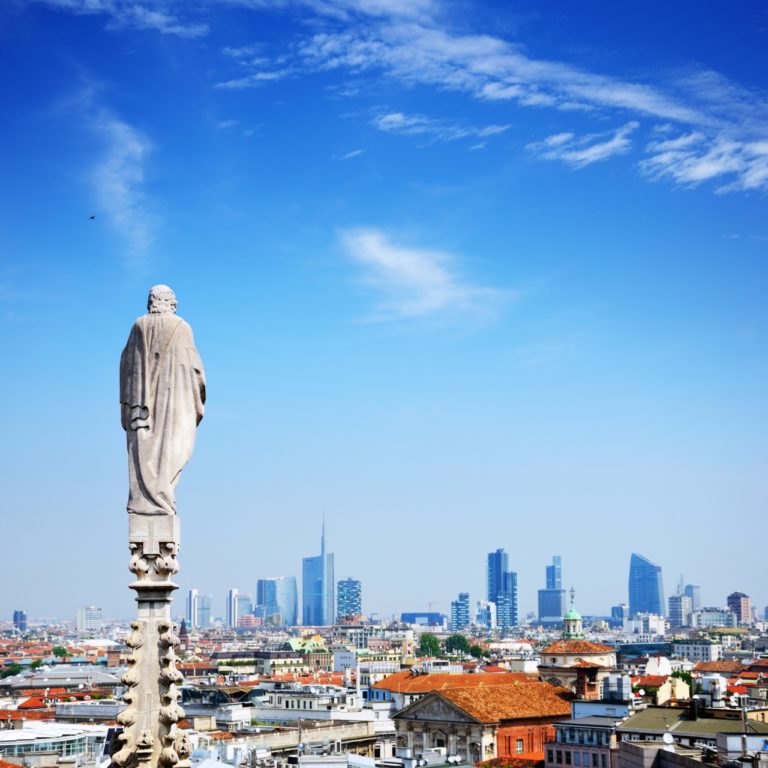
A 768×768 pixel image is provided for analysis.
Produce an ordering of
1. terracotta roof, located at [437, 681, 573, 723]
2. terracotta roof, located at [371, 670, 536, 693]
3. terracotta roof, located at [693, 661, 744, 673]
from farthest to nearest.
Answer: terracotta roof, located at [693, 661, 744, 673]
terracotta roof, located at [371, 670, 536, 693]
terracotta roof, located at [437, 681, 573, 723]

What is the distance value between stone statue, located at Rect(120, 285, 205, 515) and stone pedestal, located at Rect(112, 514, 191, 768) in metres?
0.17

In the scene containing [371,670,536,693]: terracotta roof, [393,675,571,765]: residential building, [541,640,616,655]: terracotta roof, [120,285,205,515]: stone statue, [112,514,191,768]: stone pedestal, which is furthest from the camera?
[541,640,616,655]: terracotta roof

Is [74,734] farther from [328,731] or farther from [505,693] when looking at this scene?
[505,693]

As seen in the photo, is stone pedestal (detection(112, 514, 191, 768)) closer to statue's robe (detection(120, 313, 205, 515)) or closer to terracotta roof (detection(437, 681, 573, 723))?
statue's robe (detection(120, 313, 205, 515))

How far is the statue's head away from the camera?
304 inches

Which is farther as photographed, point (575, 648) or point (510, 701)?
point (575, 648)

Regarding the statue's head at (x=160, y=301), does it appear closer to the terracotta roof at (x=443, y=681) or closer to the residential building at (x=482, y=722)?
the residential building at (x=482, y=722)

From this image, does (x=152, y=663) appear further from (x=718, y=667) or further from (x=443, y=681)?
(x=718, y=667)

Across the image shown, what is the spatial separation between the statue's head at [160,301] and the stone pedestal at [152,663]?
4.42 feet

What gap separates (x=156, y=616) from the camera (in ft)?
23.7

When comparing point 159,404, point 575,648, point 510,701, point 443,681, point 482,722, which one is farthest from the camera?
point 575,648

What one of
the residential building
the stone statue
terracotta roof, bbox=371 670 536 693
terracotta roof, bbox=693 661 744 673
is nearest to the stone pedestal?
the stone statue

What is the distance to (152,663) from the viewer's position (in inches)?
282

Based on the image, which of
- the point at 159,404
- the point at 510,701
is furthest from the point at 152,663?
the point at 510,701
